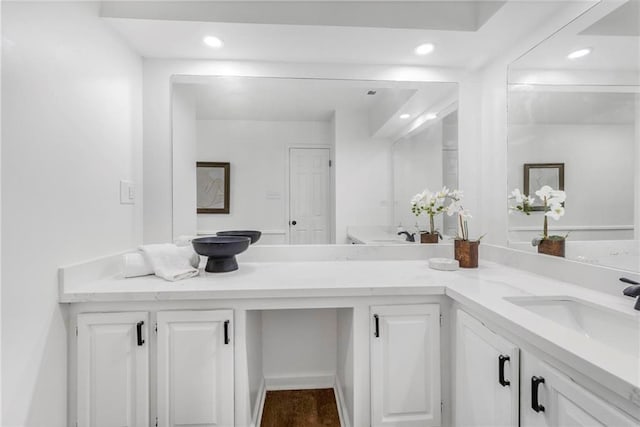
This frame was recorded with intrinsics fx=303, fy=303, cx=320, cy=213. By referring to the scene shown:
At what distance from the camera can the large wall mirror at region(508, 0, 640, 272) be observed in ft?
3.67

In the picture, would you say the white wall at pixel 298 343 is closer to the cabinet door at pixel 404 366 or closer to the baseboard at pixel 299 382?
the baseboard at pixel 299 382

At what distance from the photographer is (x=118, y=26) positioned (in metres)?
1.54

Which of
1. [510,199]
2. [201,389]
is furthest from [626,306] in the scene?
[201,389]

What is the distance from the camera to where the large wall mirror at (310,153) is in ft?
6.27

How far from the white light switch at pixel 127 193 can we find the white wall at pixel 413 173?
1.59m

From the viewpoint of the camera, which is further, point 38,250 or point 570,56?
point 570,56

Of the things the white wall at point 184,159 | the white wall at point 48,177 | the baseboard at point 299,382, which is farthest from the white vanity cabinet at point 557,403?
the white wall at point 184,159

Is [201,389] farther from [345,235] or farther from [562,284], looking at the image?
[562,284]

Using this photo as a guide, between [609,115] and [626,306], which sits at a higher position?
[609,115]

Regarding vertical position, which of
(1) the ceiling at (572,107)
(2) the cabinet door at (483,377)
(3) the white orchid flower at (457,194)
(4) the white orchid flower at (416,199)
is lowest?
(2) the cabinet door at (483,377)

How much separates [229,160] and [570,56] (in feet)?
6.01

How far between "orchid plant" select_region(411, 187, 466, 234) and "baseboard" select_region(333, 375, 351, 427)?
1.15 meters

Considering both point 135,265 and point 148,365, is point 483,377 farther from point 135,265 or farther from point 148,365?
point 135,265

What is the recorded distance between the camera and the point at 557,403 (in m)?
0.82
